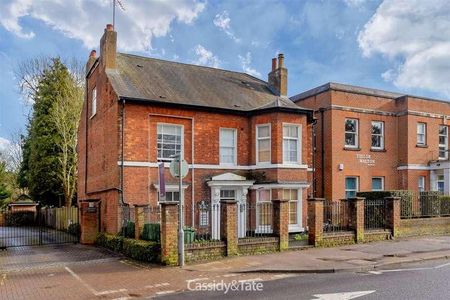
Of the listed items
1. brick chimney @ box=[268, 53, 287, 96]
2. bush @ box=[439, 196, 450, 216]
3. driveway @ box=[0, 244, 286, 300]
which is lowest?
driveway @ box=[0, 244, 286, 300]

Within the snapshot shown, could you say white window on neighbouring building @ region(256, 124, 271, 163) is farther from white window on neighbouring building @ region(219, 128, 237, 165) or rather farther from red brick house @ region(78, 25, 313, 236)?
white window on neighbouring building @ region(219, 128, 237, 165)

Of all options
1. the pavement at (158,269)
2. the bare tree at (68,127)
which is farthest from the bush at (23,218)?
the pavement at (158,269)

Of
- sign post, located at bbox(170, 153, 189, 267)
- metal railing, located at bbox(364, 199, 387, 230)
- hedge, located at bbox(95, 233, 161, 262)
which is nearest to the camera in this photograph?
sign post, located at bbox(170, 153, 189, 267)

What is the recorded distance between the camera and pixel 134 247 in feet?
48.1

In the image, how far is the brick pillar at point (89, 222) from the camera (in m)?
20.1

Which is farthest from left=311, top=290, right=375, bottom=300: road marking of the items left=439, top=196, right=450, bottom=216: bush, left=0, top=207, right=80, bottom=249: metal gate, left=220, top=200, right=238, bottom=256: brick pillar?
left=0, top=207, right=80, bottom=249: metal gate

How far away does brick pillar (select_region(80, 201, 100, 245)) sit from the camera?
2006 centimetres

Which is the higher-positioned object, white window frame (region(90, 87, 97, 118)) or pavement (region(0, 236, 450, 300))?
white window frame (region(90, 87, 97, 118))

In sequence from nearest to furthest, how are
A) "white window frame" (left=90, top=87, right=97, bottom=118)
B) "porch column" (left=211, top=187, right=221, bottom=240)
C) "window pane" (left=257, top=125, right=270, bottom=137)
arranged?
1. "porch column" (left=211, top=187, right=221, bottom=240)
2. "window pane" (left=257, top=125, right=270, bottom=137)
3. "white window frame" (left=90, top=87, right=97, bottom=118)

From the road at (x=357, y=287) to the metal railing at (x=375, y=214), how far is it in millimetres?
7131

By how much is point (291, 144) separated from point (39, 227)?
2110 centimetres

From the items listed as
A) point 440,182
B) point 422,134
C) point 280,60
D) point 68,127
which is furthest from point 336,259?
point 68,127

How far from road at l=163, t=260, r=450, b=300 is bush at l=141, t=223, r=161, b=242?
4.44m

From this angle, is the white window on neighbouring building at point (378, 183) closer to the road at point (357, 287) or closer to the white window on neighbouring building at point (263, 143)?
the white window on neighbouring building at point (263, 143)
